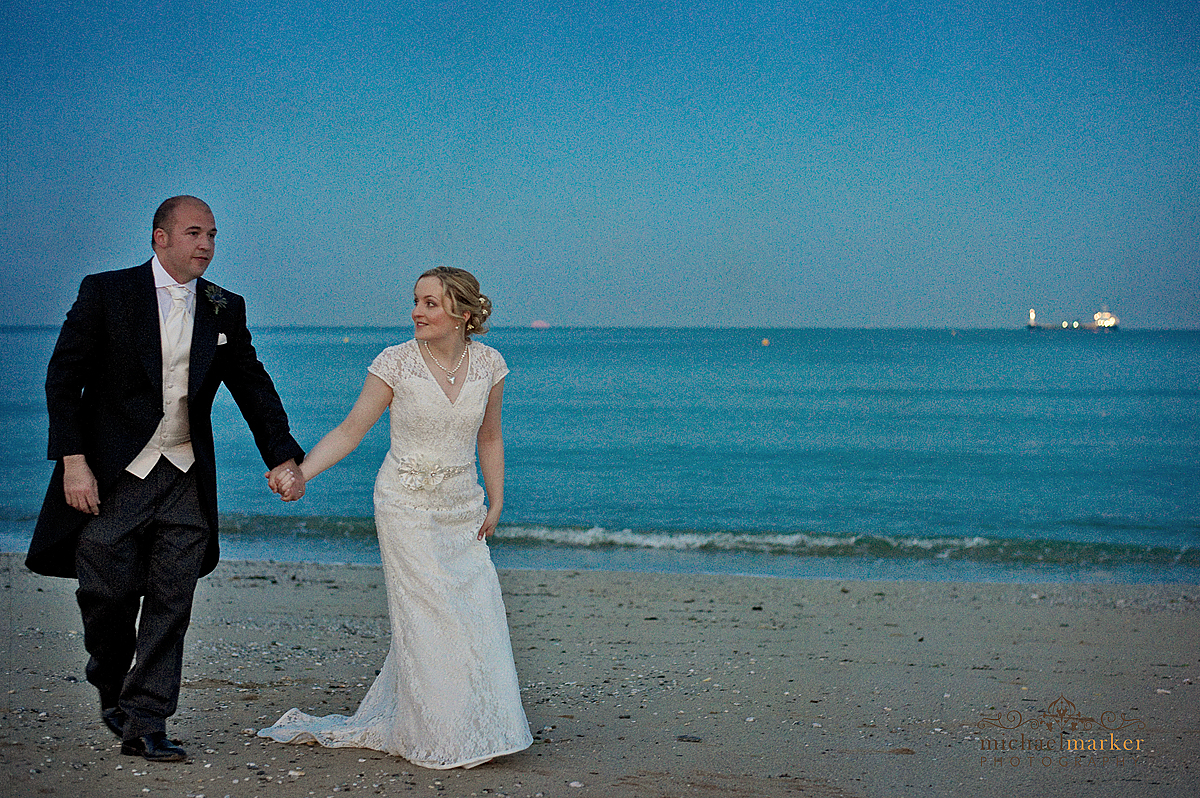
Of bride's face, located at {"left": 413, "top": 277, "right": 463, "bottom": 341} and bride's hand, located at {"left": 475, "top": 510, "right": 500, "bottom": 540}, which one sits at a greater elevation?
bride's face, located at {"left": 413, "top": 277, "right": 463, "bottom": 341}

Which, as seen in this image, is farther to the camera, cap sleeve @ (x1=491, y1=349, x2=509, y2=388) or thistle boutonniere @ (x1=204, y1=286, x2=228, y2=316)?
cap sleeve @ (x1=491, y1=349, x2=509, y2=388)

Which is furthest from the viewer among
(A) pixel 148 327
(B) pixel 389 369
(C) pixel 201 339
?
(B) pixel 389 369

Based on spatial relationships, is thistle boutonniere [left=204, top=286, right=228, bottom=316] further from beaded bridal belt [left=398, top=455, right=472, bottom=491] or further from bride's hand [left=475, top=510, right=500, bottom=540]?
bride's hand [left=475, top=510, right=500, bottom=540]

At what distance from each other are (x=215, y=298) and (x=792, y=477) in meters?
17.3

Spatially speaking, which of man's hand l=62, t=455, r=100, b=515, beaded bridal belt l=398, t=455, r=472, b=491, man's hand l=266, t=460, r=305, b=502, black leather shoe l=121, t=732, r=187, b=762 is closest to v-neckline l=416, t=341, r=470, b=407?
beaded bridal belt l=398, t=455, r=472, b=491

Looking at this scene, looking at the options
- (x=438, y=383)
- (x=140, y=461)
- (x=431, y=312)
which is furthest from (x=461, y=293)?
(x=140, y=461)

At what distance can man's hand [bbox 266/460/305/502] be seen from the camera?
3938mm

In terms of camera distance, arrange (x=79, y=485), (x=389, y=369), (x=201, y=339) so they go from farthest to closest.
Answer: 1. (x=389, y=369)
2. (x=201, y=339)
3. (x=79, y=485)

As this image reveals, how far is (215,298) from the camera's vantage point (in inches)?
153

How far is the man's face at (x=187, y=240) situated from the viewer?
3.69m

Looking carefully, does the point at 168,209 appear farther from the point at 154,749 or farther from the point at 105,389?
the point at 154,749

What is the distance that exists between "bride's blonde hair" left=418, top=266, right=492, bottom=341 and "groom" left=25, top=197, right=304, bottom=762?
0.79 metres

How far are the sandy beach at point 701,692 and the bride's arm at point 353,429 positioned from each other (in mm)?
1166

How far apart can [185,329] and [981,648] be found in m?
5.10
